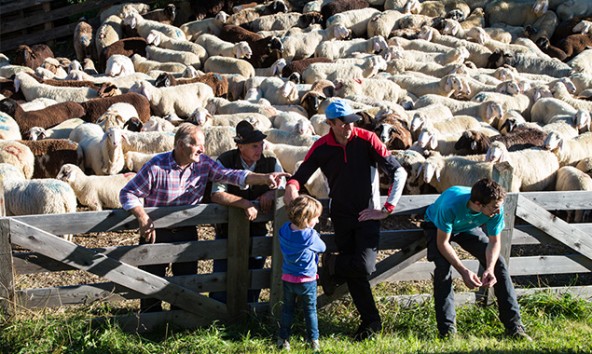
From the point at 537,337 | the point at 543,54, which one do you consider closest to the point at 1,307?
the point at 537,337

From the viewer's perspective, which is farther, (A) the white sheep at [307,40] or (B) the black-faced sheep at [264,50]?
(A) the white sheep at [307,40]

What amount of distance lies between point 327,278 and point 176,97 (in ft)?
33.9

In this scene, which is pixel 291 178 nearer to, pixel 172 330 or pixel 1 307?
pixel 172 330

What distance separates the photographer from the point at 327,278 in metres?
6.27

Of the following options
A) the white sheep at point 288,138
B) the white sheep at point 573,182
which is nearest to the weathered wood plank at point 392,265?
the white sheep at point 573,182

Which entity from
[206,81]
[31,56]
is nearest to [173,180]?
[206,81]

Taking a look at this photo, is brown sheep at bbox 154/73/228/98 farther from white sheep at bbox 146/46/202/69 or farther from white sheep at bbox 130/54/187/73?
white sheep at bbox 146/46/202/69

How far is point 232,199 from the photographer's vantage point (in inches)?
235

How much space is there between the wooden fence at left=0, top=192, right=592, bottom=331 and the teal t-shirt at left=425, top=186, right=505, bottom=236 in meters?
0.48

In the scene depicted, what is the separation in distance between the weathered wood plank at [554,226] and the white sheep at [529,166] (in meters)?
4.78

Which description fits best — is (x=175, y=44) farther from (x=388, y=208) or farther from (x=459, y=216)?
(x=459, y=216)

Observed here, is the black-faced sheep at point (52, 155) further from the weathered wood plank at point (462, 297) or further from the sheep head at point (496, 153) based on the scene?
the weathered wood plank at point (462, 297)

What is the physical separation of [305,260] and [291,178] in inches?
33.1

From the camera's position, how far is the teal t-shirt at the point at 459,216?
5.87 m
